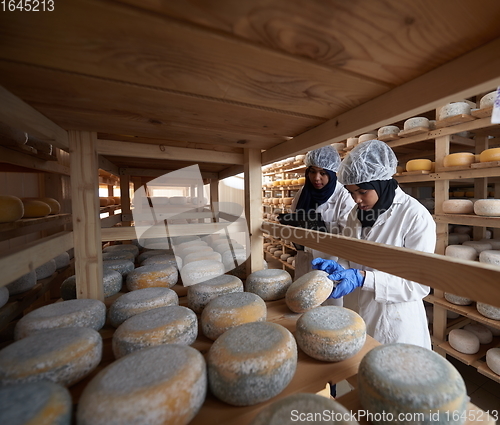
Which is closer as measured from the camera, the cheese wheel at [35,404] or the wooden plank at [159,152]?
the cheese wheel at [35,404]

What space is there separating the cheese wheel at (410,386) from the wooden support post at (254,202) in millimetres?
828

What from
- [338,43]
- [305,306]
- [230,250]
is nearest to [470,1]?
[338,43]

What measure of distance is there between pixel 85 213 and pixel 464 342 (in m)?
3.14

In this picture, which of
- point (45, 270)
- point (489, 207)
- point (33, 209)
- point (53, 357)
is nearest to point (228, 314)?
point (53, 357)

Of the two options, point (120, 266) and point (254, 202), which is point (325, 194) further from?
point (120, 266)

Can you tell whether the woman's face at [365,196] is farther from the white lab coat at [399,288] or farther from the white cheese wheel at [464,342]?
the white cheese wheel at [464,342]

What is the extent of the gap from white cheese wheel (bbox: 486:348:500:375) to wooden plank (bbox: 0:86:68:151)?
322 centimetres

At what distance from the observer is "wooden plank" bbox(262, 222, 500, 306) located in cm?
44

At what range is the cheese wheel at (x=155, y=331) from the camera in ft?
2.09

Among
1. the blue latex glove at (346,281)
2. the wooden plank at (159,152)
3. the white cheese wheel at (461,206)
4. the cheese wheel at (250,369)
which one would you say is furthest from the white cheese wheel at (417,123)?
the cheese wheel at (250,369)

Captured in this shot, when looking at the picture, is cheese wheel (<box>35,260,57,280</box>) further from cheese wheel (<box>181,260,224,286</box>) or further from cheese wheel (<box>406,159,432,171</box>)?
cheese wheel (<box>406,159,432,171</box>)

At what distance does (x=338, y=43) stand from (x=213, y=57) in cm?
24

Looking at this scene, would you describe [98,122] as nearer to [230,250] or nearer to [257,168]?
[257,168]

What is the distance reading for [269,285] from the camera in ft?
3.51
